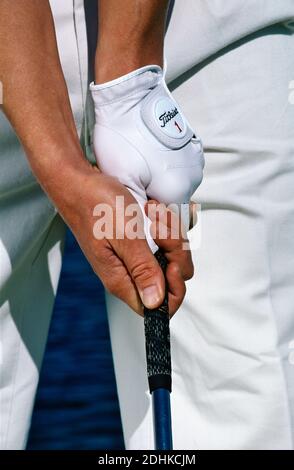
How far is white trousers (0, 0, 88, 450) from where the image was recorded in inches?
49.9

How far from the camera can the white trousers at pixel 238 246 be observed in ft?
4.23

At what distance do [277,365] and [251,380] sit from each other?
31mm

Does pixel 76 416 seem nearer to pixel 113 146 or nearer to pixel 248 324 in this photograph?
pixel 248 324

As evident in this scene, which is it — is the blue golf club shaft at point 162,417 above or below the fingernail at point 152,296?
below

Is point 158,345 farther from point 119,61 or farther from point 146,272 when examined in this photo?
point 119,61

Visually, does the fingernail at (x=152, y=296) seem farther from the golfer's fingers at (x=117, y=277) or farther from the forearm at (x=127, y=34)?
the forearm at (x=127, y=34)

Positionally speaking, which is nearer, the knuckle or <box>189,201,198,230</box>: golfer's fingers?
the knuckle

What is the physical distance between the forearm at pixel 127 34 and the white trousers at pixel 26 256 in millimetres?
87

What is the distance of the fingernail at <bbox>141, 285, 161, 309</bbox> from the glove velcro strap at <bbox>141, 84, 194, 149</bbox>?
5.9 inches

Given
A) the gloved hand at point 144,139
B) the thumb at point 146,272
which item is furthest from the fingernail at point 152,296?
the gloved hand at point 144,139

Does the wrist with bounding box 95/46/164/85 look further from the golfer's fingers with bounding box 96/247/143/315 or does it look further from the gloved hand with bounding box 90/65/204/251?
the golfer's fingers with bounding box 96/247/143/315

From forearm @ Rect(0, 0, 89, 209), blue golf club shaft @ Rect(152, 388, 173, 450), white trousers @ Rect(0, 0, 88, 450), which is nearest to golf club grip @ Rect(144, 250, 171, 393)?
blue golf club shaft @ Rect(152, 388, 173, 450)

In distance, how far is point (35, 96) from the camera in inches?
44.4
